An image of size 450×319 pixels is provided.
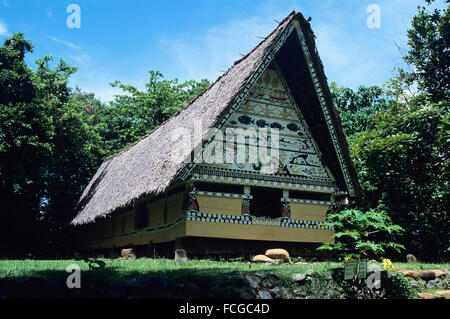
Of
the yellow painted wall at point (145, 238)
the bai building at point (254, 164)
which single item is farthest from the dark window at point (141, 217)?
the yellow painted wall at point (145, 238)

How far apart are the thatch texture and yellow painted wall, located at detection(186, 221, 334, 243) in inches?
54.7

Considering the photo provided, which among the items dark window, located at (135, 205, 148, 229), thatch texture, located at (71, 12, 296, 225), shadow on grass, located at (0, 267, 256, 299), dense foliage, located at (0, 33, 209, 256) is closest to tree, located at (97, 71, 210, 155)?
dense foliage, located at (0, 33, 209, 256)

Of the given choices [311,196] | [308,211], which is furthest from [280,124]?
[308,211]

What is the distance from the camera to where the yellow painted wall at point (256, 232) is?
10.2 m

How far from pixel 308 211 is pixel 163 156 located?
4.24 metres

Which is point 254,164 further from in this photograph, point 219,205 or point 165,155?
point 165,155

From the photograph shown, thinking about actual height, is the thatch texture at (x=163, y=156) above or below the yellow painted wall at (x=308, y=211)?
above

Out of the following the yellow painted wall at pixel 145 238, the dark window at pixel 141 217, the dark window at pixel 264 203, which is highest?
the dark window at pixel 264 203

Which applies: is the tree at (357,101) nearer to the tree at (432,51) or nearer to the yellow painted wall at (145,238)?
the tree at (432,51)

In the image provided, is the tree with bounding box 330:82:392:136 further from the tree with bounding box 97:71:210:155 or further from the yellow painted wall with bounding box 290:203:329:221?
the yellow painted wall with bounding box 290:203:329:221

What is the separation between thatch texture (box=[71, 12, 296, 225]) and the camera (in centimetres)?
1023

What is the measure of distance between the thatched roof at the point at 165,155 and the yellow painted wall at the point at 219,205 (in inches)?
46.3

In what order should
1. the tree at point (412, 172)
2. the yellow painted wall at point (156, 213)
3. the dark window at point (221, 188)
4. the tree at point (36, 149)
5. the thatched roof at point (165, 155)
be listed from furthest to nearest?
the tree at point (36, 149) < the tree at point (412, 172) < the yellow painted wall at point (156, 213) < the dark window at point (221, 188) < the thatched roof at point (165, 155)
